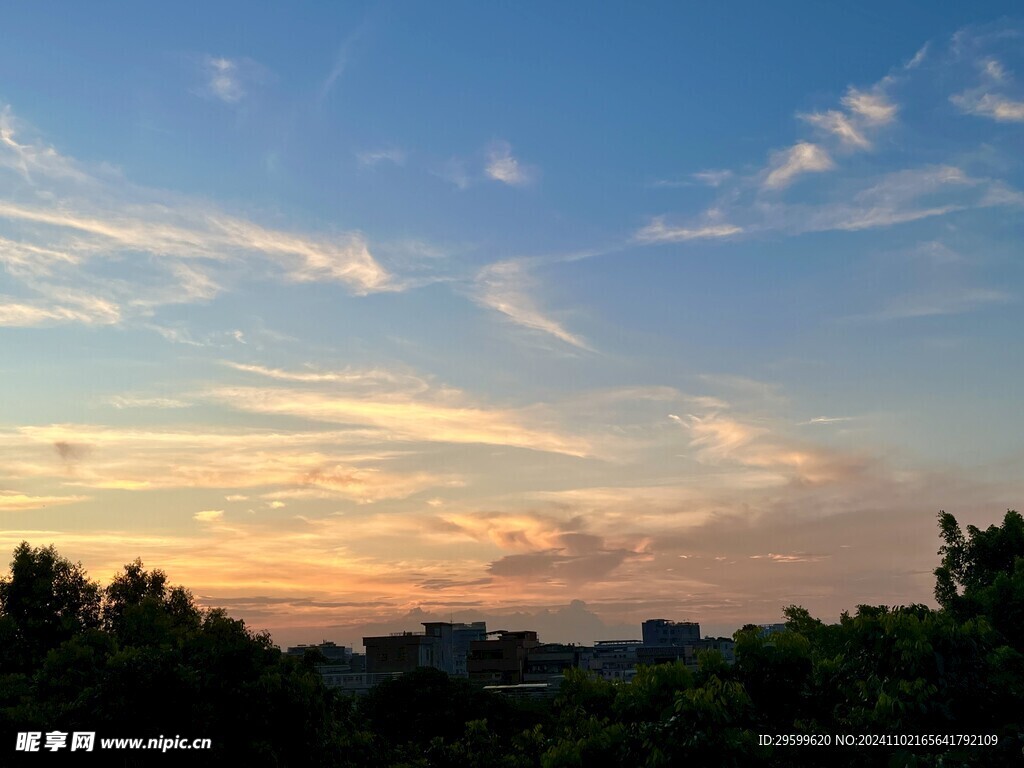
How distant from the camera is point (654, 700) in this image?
15.2 metres

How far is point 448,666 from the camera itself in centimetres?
13562

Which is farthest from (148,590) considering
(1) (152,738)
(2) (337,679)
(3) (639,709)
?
(2) (337,679)

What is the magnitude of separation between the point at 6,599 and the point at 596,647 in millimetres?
133210

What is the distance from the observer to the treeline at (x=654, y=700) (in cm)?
1401

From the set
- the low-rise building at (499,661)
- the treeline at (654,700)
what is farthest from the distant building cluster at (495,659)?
the treeline at (654,700)

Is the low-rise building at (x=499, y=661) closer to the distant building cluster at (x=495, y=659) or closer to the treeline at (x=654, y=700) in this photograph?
the distant building cluster at (x=495, y=659)

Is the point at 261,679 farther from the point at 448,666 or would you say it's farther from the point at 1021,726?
the point at 448,666

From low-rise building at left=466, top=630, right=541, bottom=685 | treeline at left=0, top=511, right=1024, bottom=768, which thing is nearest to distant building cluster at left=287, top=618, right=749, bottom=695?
low-rise building at left=466, top=630, right=541, bottom=685

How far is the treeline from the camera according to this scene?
1401 cm

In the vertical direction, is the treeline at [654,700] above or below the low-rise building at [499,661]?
above

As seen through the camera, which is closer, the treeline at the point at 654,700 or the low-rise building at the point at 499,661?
the treeline at the point at 654,700

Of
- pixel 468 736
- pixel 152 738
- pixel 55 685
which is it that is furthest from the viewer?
pixel 468 736

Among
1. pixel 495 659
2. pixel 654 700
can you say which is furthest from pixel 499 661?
pixel 654 700

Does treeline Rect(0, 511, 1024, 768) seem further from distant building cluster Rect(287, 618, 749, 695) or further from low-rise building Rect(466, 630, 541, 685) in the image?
low-rise building Rect(466, 630, 541, 685)
